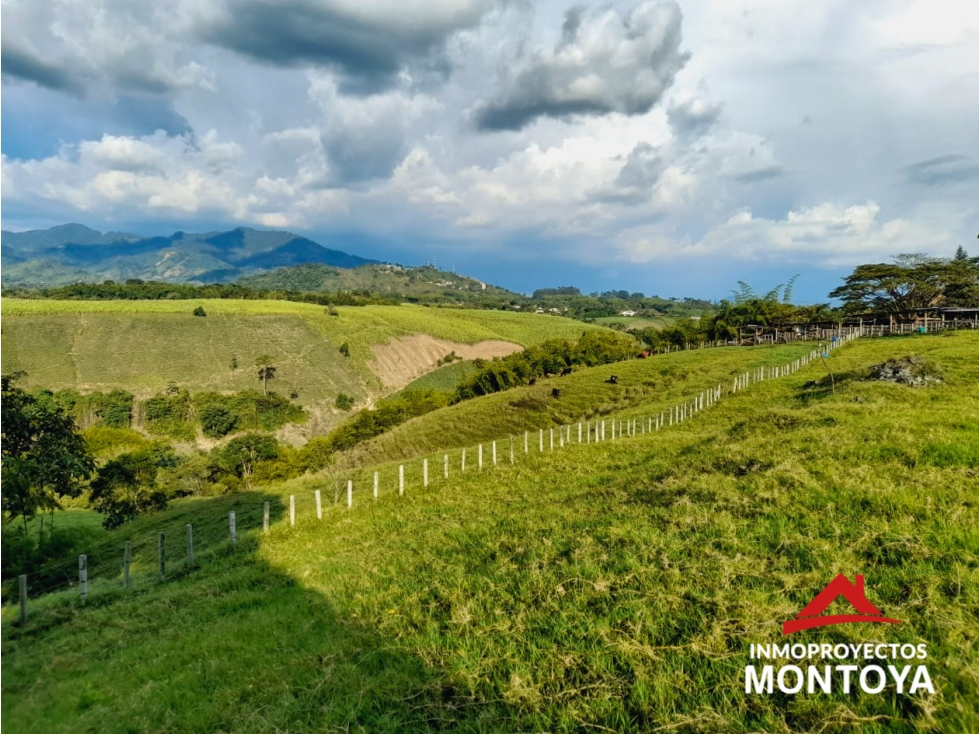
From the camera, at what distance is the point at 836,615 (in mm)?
5648

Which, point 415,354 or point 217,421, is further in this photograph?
point 415,354

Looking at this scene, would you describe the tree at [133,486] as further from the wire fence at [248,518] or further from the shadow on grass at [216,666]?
the shadow on grass at [216,666]

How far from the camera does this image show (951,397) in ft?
58.5

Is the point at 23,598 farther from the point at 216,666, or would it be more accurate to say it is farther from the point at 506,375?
the point at 506,375

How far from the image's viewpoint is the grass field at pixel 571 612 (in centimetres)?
494

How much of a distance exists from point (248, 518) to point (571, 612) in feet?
87.4

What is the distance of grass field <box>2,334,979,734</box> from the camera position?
4938mm

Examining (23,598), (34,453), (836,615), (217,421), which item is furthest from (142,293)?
(836,615)

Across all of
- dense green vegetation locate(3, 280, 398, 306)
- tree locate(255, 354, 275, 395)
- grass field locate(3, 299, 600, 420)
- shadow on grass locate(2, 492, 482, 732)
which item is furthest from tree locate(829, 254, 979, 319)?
dense green vegetation locate(3, 280, 398, 306)

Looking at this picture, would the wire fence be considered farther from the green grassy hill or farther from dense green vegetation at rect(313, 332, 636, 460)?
the green grassy hill

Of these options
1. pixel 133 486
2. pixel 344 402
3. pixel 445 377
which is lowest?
pixel 344 402

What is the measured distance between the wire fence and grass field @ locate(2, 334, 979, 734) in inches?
43.8

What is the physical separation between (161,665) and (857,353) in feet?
179

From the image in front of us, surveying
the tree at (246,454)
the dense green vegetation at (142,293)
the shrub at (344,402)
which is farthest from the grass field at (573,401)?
the dense green vegetation at (142,293)
